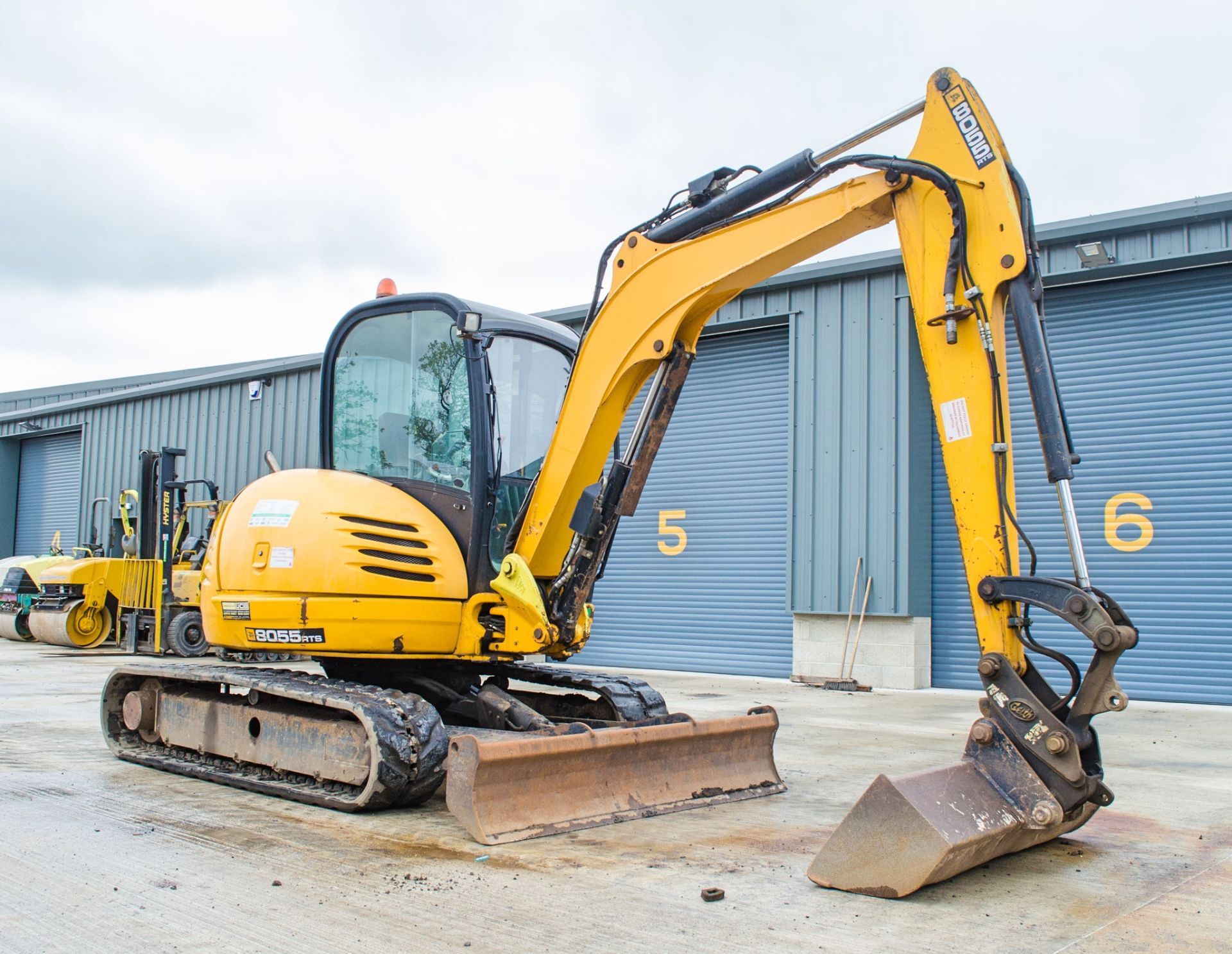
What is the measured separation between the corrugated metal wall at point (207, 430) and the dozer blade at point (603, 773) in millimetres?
14251

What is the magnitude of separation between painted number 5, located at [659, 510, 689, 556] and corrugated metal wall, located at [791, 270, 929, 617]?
6.75ft

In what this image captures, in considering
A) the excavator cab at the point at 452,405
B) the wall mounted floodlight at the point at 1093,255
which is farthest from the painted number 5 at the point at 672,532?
the excavator cab at the point at 452,405

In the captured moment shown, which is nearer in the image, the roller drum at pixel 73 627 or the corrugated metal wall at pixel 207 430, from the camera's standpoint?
the roller drum at pixel 73 627

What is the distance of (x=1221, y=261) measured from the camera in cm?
1161

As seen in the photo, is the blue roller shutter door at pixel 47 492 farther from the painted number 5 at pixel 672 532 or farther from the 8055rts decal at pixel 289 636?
the 8055rts decal at pixel 289 636

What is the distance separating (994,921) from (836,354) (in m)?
10.5

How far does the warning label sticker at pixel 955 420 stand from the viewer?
15.4 ft

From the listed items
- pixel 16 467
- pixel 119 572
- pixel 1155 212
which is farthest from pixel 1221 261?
pixel 16 467

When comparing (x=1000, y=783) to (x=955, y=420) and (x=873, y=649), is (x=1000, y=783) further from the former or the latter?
(x=873, y=649)

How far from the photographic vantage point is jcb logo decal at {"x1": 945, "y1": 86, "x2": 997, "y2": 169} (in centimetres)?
474

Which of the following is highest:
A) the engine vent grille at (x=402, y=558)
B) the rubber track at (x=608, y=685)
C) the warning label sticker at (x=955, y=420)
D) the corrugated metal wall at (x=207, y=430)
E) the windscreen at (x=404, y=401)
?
the corrugated metal wall at (x=207, y=430)

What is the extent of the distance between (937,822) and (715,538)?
36.4 ft

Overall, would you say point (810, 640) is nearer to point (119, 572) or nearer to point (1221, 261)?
point (1221, 261)

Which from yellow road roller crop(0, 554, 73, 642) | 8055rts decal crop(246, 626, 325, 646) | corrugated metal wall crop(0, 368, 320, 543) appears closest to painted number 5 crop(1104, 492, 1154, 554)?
8055rts decal crop(246, 626, 325, 646)
